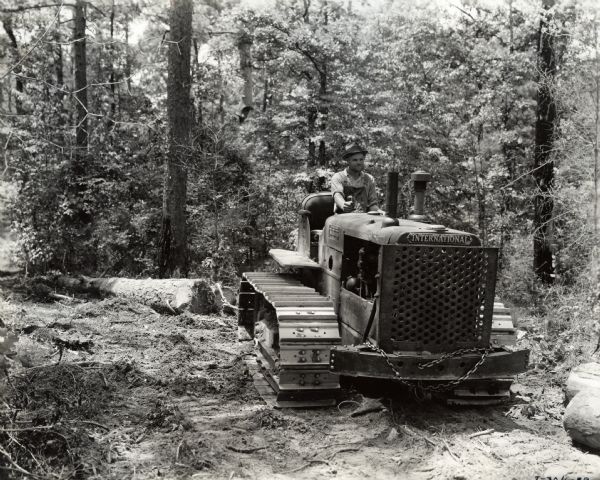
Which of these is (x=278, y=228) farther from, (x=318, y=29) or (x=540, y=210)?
(x=540, y=210)

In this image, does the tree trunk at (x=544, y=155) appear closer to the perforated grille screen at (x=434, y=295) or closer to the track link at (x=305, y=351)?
the perforated grille screen at (x=434, y=295)

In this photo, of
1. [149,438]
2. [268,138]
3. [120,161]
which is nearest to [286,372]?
[149,438]

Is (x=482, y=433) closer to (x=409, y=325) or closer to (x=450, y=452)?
(x=450, y=452)

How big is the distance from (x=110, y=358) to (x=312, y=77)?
850 cm

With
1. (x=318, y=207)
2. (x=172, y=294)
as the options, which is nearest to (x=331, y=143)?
(x=172, y=294)

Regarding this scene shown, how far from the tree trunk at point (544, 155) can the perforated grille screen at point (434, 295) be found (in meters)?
8.30

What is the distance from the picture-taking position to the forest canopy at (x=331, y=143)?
12.8 metres

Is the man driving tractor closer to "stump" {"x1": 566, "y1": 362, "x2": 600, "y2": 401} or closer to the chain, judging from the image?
the chain

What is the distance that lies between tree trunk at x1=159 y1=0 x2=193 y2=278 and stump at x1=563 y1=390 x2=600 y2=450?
8481mm

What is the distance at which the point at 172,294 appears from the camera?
33.2 ft

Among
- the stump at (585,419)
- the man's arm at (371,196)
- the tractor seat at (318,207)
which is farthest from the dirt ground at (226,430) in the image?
the man's arm at (371,196)

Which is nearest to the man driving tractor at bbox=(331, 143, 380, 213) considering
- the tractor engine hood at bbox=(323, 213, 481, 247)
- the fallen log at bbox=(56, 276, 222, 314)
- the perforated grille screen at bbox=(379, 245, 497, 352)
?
the tractor engine hood at bbox=(323, 213, 481, 247)

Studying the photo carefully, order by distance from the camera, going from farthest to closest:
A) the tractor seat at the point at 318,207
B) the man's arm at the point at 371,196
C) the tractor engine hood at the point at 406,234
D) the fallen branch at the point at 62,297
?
1. the fallen branch at the point at 62,297
2. the tractor seat at the point at 318,207
3. the man's arm at the point at 371,196
4. the tractor engine hood at the point at 406,234

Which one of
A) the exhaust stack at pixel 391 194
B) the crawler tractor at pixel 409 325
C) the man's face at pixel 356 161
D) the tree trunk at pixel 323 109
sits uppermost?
the tree trunk at pixel 323 109
